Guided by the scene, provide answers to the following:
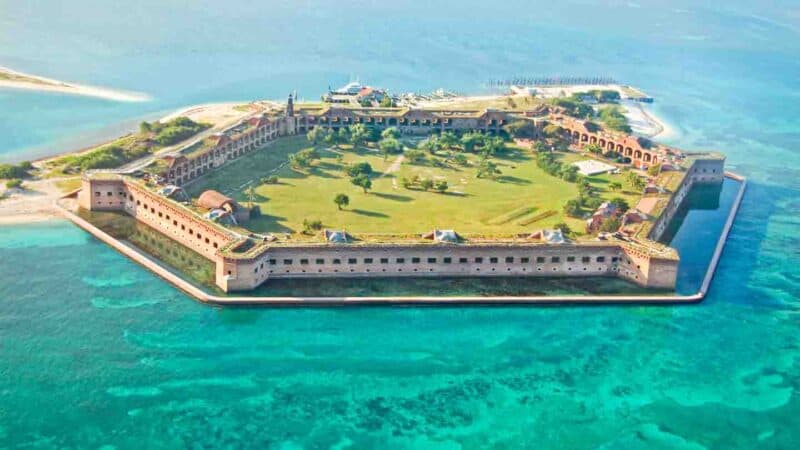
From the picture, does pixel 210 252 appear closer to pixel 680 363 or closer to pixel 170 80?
pixel 680 363

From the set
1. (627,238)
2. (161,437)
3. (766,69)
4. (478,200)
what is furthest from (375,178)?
(766,69)

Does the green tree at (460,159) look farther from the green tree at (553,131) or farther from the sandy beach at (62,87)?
the sandy beach at (62,87)

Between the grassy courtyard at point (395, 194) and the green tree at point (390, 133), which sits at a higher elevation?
the green tree at point (390, 133)

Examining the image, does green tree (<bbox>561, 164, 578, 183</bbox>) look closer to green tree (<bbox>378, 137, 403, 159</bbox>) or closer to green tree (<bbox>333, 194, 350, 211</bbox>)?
green tree (<bbox>378, 137, 403, 159</bbox>)

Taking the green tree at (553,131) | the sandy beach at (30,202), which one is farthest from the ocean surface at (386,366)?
the green tree at (553,131)

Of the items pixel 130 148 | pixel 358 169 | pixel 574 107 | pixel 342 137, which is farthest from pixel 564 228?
pixel 574 107

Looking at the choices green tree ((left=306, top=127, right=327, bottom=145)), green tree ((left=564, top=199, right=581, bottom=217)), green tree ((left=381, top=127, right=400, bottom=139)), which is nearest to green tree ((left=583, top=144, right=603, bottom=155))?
green tree ((left=381, top=127, right=400, bottom=139))

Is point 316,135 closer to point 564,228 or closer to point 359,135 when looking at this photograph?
point 359,135
